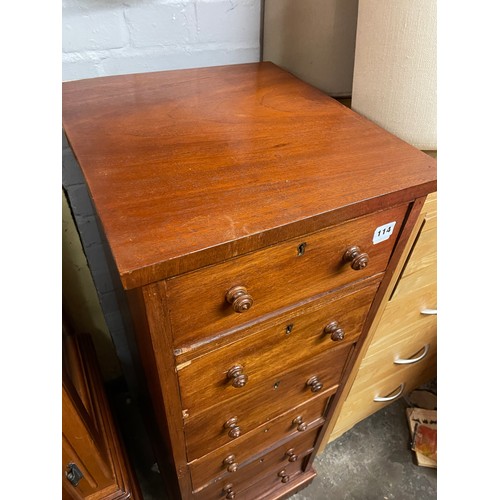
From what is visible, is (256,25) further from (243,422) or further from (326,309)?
(243,422)

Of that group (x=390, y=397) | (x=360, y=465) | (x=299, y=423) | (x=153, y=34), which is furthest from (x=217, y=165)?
(x=360, y=465)

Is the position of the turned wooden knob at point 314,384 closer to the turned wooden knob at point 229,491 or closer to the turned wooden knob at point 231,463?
the turned wooden knob at point 231,463

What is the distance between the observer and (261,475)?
100cm

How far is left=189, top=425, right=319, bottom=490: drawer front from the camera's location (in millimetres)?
791

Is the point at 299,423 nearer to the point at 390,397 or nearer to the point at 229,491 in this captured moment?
the point at 229,491

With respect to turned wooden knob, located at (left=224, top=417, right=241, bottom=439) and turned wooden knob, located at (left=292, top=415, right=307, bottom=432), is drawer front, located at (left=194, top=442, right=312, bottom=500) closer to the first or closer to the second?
turned wooden knob, located at (left=292, top=415, right=307, bottom=432)

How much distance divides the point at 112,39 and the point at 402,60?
1.73ft

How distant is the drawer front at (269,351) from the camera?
0.56 metres

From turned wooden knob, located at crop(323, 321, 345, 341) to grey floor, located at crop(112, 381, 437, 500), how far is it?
2.60ft

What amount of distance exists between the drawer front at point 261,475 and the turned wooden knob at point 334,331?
1.37 feet

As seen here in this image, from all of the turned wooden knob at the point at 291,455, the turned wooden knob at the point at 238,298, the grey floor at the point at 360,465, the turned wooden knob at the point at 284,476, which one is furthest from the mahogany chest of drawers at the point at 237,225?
the grey floor at the point at 360,465

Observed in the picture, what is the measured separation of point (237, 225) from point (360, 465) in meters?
1.18

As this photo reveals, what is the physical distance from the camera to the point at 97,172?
1.57 ft
